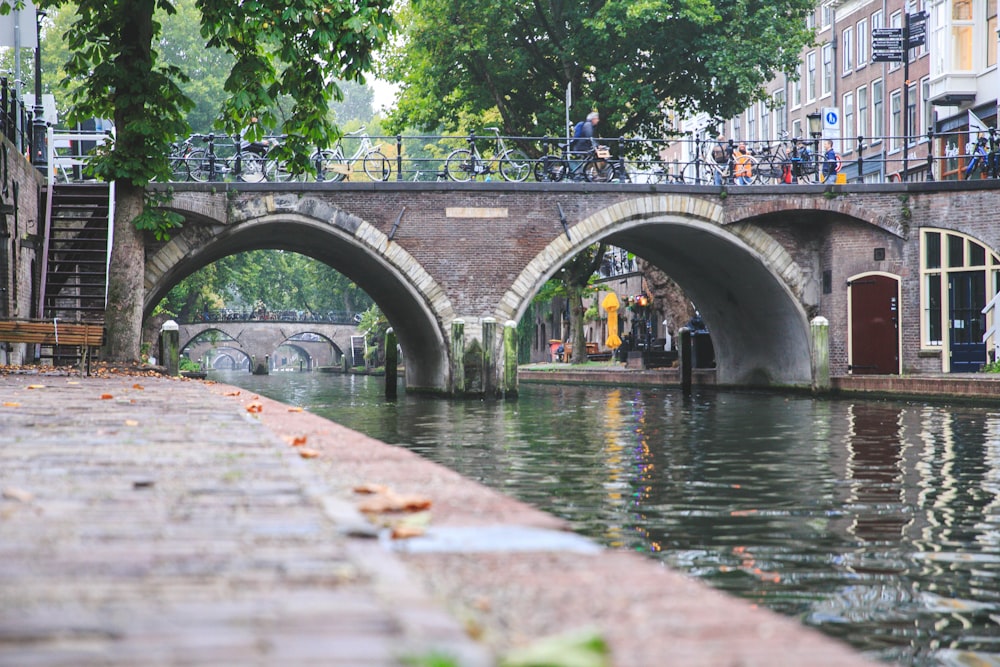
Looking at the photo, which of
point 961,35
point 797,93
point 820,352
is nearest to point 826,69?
point 797,93

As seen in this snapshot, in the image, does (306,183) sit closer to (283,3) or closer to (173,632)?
(283,3)

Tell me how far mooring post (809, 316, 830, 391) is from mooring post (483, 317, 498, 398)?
6.05 m

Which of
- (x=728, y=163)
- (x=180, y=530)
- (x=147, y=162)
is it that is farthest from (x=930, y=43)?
(x=180, y=530)

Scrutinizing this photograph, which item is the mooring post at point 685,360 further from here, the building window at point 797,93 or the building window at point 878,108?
the building window at point 797,93

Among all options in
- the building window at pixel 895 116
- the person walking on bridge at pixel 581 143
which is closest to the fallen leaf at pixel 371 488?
the person walking on bridge at pixel 581 143

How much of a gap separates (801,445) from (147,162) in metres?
9.33

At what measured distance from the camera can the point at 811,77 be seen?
44562mm

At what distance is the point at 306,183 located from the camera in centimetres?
2441

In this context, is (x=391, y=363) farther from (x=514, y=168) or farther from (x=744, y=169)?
(x=744, y=169)

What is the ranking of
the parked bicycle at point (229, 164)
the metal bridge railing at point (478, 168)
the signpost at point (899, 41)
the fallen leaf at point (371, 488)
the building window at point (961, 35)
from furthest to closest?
the building window at point (961, 35) → the signpost at point (899, 41) → the metal bridge railing at point (478, 168) → the parked bicycle at point (229, 164) → the fallen leaf at point (371, 488)

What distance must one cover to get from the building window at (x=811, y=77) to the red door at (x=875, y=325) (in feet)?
66.3

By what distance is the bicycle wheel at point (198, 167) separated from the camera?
2425cm

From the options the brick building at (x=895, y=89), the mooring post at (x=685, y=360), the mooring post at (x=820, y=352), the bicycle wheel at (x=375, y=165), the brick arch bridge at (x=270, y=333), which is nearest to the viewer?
the mooring post at (x=820, y=352)

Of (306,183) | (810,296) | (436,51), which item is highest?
(436,51)
